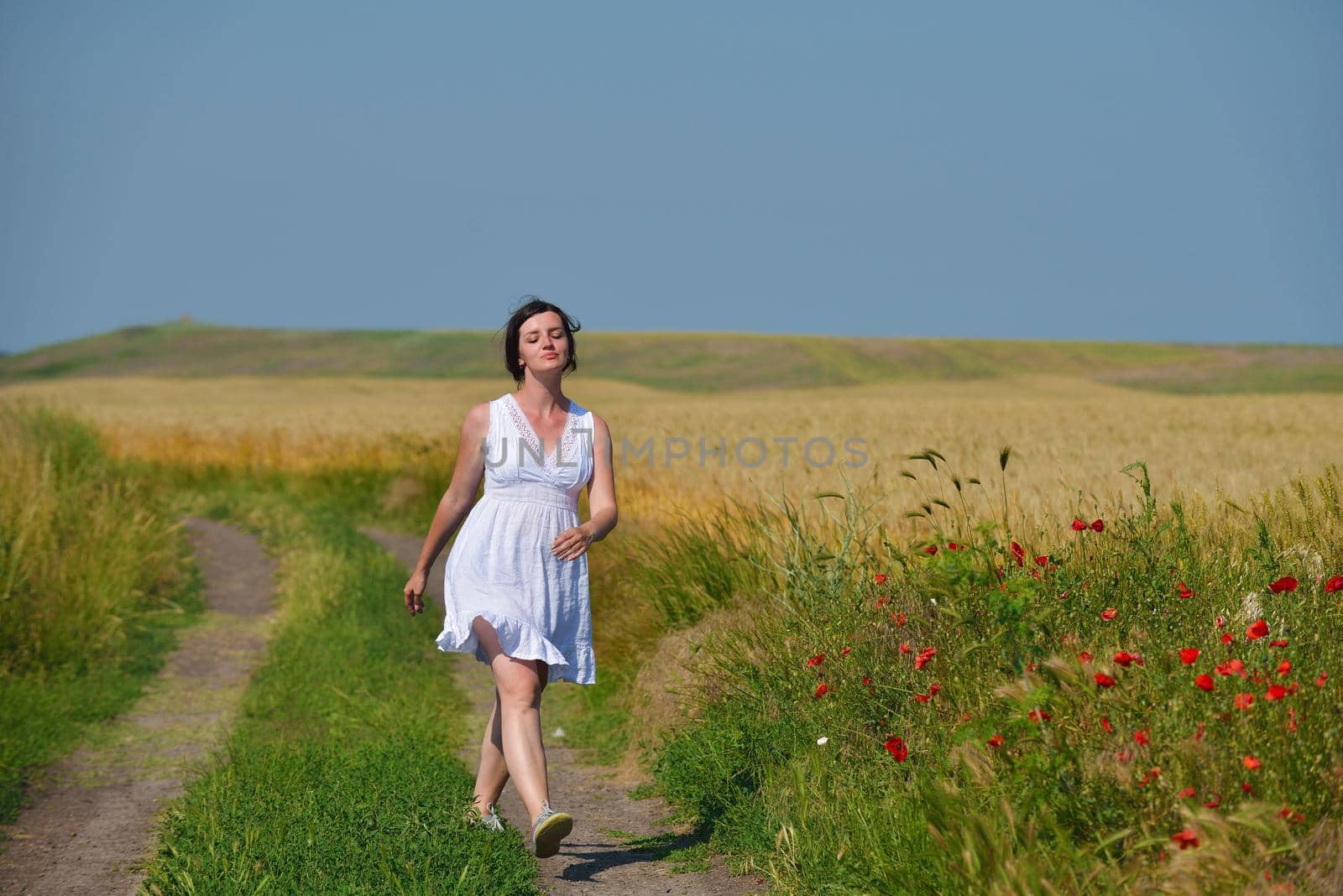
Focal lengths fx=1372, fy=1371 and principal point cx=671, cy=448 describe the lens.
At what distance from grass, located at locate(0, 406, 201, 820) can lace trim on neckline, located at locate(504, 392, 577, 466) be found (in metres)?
3.69

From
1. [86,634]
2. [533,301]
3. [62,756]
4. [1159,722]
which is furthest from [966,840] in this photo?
[86,634]

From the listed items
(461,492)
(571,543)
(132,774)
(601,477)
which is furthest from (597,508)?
(132,774)

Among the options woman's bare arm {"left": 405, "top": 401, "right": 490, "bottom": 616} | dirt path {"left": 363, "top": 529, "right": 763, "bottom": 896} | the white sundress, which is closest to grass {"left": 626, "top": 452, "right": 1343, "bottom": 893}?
dirt path {"left": 363, "top": 529, "right": 763, "bottom": 896}

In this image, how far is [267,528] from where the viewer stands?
2019 cm

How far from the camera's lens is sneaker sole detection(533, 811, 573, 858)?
5078mm

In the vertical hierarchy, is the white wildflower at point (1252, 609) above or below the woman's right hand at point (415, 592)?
above

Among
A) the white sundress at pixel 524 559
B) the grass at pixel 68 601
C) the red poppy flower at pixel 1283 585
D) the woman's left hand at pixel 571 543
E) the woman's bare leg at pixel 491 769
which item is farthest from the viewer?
the grass at pixel 68 601

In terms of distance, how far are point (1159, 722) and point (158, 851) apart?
431 centimetres

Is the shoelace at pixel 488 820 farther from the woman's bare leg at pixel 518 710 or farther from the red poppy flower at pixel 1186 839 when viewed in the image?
the red poppy flower at pixel 1186 839

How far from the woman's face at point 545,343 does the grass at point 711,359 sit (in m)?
78.1

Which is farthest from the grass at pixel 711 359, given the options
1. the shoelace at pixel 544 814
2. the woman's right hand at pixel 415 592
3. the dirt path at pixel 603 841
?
the shoelace at pixel 544 814

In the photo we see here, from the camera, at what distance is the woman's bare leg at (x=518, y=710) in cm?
540

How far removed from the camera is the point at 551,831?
5.10 meters

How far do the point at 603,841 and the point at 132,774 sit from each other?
3.28 metres
